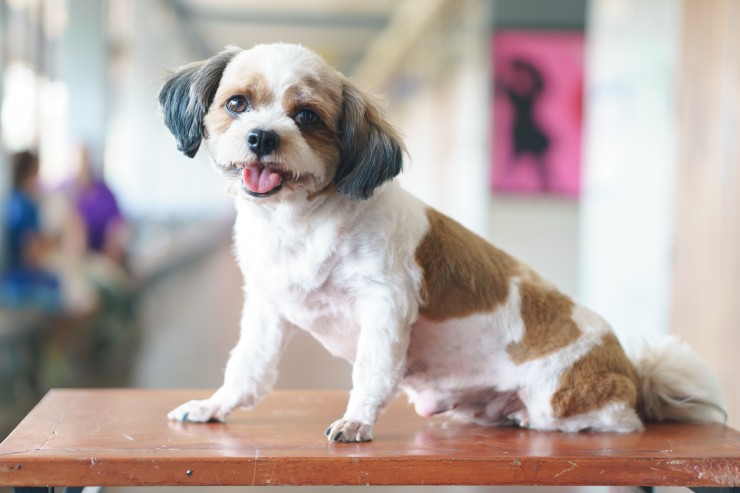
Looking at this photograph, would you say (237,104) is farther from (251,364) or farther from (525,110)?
(525,110)

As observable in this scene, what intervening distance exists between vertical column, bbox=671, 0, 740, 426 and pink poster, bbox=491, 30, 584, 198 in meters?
4.43

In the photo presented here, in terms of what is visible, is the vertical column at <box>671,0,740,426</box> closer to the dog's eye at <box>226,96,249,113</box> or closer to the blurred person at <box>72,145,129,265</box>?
the dog's eye at <box>226,96,249,113</box>

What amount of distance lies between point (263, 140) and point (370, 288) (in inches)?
14.6

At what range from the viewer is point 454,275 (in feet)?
6.38

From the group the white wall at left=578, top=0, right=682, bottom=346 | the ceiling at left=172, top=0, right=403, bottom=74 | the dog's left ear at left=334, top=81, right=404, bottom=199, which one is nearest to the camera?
the dog's left ear at left=334, top=81, right=404, bottom=199

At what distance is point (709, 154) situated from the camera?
3.86 meters

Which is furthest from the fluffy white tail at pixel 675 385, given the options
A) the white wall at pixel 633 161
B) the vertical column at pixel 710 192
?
the white wall at pixel 633 161

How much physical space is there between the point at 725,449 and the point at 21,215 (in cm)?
524

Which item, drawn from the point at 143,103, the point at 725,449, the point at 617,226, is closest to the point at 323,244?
the point at 725,449

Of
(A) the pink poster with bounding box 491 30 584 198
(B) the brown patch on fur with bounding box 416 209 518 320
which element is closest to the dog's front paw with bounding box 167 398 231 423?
(B) the brown patch on fur with bounding box 416 209 518 320

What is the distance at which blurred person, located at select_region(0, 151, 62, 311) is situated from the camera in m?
6.13

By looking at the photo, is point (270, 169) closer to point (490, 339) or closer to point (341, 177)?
point (341, 177)

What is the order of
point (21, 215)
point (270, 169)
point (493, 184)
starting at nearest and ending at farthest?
point (270, 169), point (21, 215), point (493, 184)

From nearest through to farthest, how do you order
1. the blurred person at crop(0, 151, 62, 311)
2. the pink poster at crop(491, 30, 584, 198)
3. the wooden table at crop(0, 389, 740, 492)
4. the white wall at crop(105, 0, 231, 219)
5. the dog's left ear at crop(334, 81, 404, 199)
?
the wooden table at crop(0, 389, 740, 492)
the dog's left ear at crop(334, 81, 404, 199)
the blurred person at crop(0, 151, 62, 311)
the pink poster at crop(491, 30, 584, 198)
the white wall at crop(105, 0, 231, 219)
